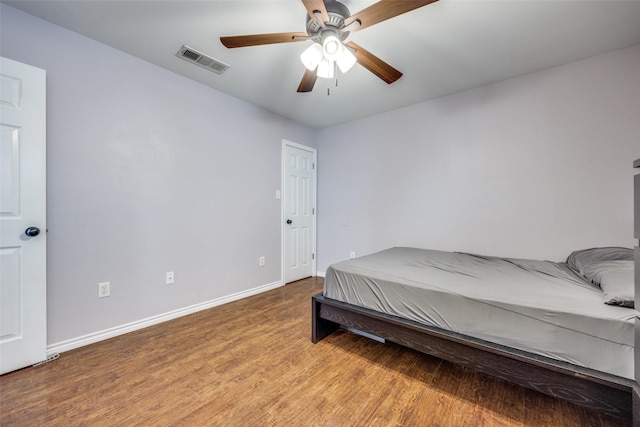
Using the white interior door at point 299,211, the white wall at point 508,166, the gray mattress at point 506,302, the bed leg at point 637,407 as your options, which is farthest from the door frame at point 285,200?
the bed leg at point 637,407

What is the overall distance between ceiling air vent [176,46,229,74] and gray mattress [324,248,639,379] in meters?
2.14

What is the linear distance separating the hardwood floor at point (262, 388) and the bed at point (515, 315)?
23cm

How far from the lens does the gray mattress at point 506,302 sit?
44.6 inches

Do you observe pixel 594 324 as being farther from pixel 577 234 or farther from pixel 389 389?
pixel 577 234

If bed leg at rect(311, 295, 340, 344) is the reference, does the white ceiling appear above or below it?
above

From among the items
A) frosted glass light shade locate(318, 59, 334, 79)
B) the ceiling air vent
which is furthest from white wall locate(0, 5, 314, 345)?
frosted glass light shade locate(318, 59, 334, 79)

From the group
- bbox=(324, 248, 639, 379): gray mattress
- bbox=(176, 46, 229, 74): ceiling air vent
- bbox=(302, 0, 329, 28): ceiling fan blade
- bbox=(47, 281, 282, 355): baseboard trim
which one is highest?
bbox=(176, 46, 229, 74): ceiling air vent

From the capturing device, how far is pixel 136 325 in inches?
89.1

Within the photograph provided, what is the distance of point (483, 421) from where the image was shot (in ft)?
4.23

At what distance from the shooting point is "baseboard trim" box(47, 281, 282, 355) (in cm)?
190

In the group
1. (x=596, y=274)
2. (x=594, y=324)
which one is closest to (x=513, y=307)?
(x=594, y=324)

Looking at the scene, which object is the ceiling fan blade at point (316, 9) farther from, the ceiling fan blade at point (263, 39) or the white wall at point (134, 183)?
the white wall at point (134, 183)

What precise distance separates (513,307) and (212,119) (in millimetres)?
3098

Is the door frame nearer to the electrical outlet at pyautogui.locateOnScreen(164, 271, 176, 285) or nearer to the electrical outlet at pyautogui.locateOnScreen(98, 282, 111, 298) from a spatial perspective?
the electrical outlet at pyautogui.locateOnScreen(164, 271, 176, 285)
